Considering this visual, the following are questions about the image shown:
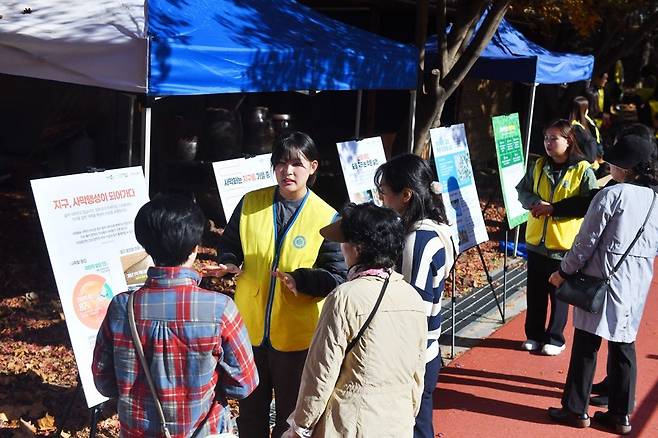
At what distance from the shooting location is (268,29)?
18.6ft

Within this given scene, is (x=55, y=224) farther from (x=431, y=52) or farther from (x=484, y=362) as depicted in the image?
(x=431, y=52)

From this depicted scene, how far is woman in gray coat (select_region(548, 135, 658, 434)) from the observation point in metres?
4.59

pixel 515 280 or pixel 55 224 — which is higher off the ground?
pixel 55 224

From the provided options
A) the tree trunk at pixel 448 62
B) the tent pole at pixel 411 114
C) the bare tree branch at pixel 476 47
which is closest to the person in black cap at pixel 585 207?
the tent pole at pixel 411 114

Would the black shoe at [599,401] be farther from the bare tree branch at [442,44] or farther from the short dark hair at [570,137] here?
the bare tree branch at [442,44]

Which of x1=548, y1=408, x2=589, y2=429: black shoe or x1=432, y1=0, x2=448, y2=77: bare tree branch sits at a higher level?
x1=432, y1=0, x2=448, y2=77: bare tree branch

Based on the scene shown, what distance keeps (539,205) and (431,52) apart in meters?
3.85

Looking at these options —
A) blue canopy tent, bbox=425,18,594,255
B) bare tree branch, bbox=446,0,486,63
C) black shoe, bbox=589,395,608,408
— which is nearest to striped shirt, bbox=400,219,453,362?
black shoe, bbox=589,395,608,408

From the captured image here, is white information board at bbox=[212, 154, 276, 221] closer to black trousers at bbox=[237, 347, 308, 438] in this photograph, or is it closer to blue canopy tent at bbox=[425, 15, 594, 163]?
black trousers at bbox=[237, 347, 308, 438]

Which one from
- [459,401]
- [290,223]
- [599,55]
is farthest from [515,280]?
[599,55]

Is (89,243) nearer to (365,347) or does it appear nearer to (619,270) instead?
(365,347)

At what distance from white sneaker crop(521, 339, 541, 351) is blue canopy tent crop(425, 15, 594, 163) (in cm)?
301

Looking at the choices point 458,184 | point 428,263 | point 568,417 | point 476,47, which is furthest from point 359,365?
point 476,47

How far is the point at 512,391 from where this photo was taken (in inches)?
225
